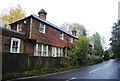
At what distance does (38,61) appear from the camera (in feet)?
37.6

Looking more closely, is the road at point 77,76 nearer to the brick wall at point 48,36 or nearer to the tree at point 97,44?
the brick wall at point 48,36

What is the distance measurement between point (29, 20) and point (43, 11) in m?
5.19

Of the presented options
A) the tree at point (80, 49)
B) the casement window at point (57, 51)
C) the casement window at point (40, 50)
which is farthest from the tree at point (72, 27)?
the casement window at point (40, 50)

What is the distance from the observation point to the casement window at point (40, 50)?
1342cm

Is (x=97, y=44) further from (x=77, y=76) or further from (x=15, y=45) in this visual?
(x=15, y=45)

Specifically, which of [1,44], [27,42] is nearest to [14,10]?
[27,42]

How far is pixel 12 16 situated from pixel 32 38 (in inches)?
633

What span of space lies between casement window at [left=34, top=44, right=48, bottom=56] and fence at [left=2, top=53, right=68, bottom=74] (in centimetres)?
178

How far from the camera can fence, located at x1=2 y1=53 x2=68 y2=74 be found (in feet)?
27.9

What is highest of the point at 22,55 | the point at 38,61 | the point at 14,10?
the point at 14,10

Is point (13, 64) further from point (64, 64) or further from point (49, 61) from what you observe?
point (64, 64)

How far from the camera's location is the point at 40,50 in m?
14.2

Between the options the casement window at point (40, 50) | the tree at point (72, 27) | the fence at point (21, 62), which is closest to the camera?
the fence at point (21, 62)

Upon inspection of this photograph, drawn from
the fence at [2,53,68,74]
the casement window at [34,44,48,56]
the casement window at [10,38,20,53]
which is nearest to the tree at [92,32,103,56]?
the casement window at [34,44,48,56]
